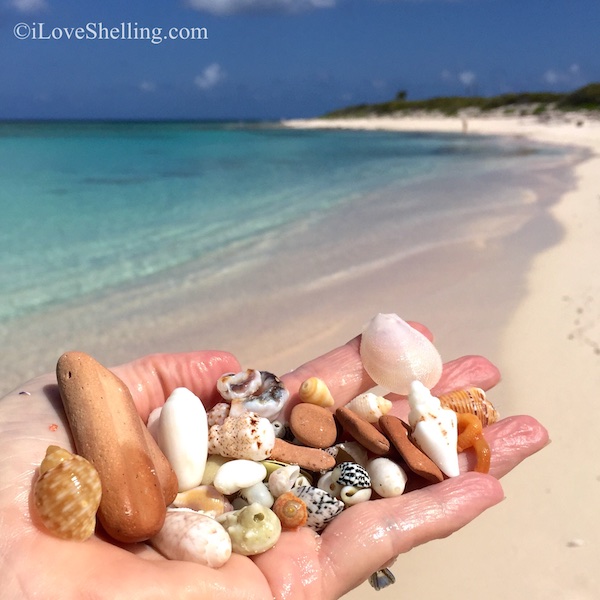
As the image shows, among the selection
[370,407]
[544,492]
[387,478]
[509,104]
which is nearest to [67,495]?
[387,478]

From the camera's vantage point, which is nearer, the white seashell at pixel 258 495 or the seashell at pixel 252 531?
the seashell at pixel 252 531

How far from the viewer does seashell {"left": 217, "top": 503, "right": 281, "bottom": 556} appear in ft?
6.50

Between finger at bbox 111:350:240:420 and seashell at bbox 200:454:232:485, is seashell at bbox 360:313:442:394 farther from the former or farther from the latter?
seashell at bbox 200:454:232:485

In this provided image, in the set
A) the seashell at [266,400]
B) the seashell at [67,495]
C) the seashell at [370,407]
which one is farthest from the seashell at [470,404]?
the seashell at [67,495]

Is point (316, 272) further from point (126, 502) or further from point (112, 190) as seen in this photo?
point (112, 190)

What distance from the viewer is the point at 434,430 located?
2434 millimetres

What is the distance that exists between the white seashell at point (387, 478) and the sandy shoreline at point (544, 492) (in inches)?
27.0

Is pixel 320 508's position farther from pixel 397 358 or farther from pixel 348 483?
pixel 397 358

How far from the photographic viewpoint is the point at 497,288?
5.61 metres

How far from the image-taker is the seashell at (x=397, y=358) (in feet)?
9.43

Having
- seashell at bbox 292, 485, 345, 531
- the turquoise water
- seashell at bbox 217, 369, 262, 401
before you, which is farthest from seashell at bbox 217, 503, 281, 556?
the turquoise water

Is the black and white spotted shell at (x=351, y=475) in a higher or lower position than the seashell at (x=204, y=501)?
higher

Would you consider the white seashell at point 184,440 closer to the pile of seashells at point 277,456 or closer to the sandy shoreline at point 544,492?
the pile of seashells at point 277,456

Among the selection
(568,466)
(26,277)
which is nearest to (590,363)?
(568,466)
